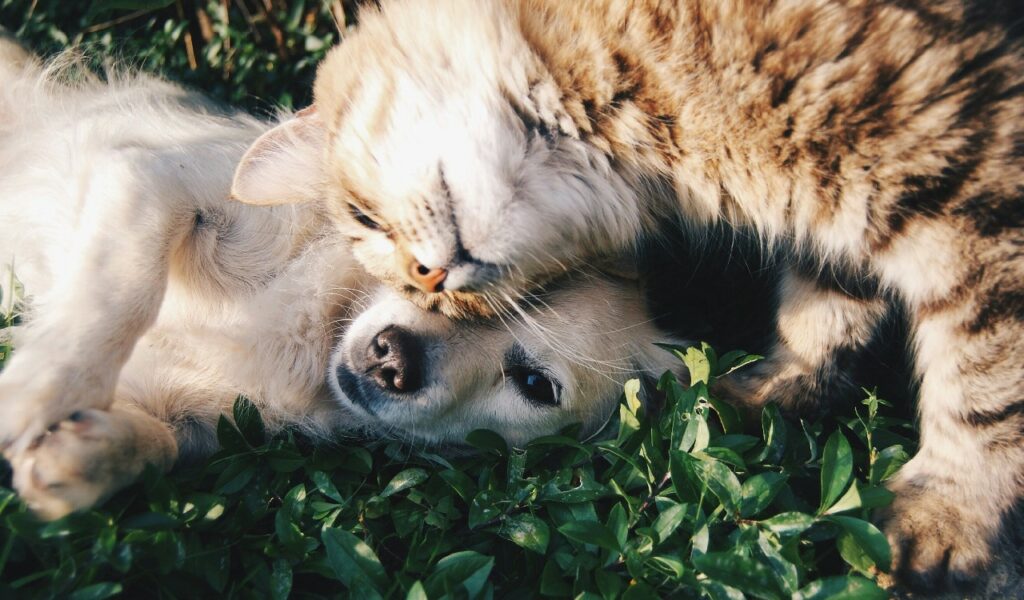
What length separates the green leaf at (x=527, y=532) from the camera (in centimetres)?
215

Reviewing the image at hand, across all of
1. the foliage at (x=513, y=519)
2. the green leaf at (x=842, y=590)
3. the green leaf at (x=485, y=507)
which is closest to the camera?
the green leaf at (x=842, y=590)

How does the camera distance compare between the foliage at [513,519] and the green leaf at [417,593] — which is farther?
the foliage at [513,519]

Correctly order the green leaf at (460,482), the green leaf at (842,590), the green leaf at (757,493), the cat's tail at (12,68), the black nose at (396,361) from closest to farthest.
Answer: the green leaf at (842,590), the green leaf at (757,493), the green leaf at (460,482), the black nose at (396,361), the cat's tail at (12,68)

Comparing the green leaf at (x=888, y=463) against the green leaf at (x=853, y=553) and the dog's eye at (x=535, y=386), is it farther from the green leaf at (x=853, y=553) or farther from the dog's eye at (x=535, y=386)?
the dog's eye at (x=535, y=386)

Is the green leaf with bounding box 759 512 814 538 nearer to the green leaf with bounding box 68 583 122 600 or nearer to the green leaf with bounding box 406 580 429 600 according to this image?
the green leaf with bounding box 406 580 429 600

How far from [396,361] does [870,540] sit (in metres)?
1.38

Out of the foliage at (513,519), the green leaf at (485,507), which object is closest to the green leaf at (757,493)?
the foliage at (513,519)

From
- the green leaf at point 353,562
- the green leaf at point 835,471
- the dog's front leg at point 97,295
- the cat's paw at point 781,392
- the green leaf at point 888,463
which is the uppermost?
the dog's front leg at point 97,295

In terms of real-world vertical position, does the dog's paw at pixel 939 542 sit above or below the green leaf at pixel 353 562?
above

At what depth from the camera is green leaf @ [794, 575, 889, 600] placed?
1.83m

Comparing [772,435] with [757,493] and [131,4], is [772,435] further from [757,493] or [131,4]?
[131,4]

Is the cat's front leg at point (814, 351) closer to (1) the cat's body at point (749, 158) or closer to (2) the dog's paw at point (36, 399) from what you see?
(1) the cat's body at point (749, 158)

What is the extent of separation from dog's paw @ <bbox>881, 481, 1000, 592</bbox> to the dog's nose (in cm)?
133

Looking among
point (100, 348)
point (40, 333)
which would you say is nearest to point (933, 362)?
point (100, 348)
